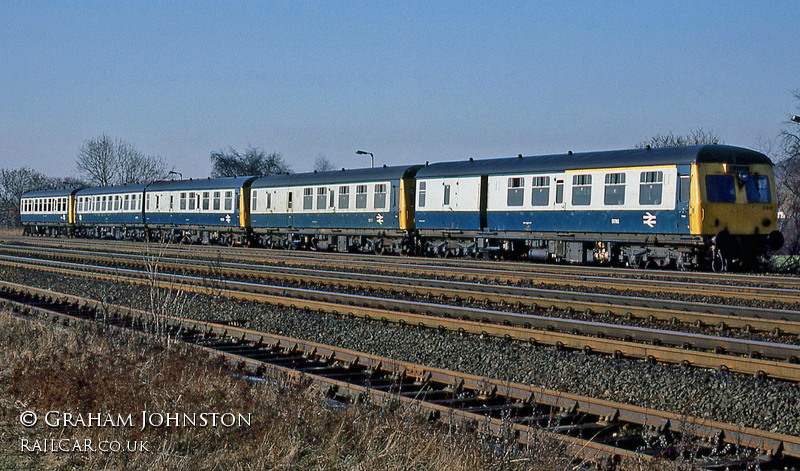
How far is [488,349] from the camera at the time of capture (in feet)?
31.2

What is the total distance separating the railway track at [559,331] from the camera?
328 inches

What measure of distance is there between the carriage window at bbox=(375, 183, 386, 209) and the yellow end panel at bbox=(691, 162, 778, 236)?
12.7m

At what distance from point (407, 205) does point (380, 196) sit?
1.39m

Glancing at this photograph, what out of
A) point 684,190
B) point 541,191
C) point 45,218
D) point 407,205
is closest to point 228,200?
point 407,205

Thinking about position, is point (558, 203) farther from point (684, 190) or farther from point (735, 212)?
point (735, 212)

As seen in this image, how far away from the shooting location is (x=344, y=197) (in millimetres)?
31141

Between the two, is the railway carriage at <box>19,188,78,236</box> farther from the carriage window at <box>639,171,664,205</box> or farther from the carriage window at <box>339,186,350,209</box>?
the carriage window at <box>639,171,664,205</box>

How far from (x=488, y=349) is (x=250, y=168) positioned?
288 feet

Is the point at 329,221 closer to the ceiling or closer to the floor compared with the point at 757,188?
closer to the floor

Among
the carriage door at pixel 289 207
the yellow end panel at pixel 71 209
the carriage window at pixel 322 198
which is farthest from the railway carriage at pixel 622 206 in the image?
the yellow end panel at pixel 71 209

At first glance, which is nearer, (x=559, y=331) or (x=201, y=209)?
(x=559, y=331)

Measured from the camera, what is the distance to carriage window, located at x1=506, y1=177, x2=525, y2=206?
80.5 feet

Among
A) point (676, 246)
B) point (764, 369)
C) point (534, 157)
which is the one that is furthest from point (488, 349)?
point (534, 157)

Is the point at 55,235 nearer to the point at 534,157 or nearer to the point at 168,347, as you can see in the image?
the point at 534,157
